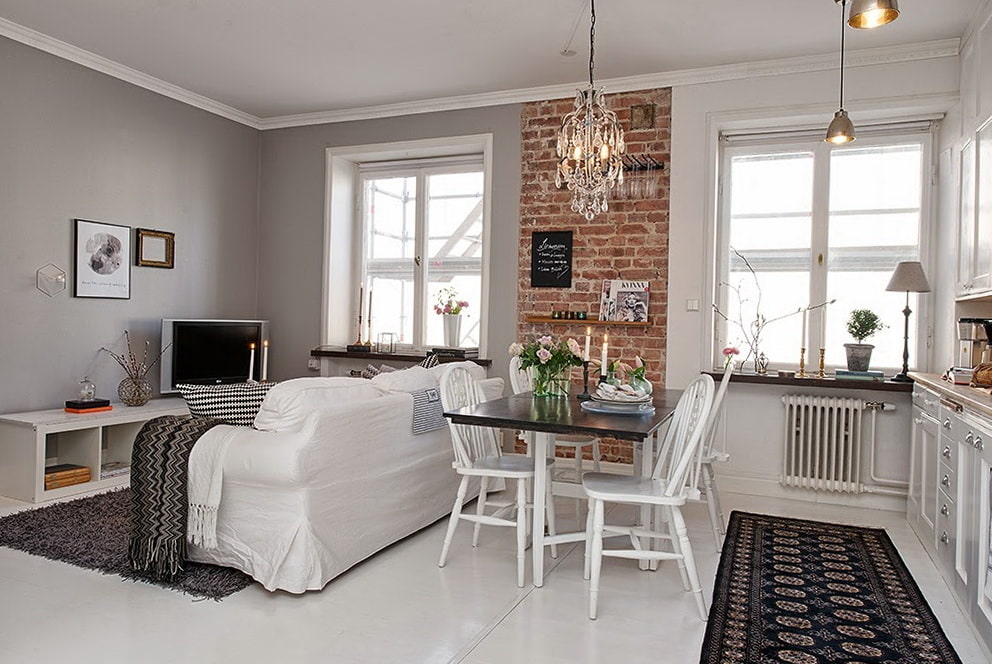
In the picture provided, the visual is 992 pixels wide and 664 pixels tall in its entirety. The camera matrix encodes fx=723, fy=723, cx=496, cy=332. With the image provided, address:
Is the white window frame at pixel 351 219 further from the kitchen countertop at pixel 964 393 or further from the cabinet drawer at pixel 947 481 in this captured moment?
the cabinet drawer at pixel 947 481

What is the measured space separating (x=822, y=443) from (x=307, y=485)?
3515 mm

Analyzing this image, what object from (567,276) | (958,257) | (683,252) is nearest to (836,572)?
(958,257)

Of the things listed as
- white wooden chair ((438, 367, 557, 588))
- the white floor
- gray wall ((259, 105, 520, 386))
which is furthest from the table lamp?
gray wall ((259, 105, 520, 386))

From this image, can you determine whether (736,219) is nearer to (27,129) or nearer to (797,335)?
(797,335)

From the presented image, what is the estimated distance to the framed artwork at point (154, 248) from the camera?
5.53 metres

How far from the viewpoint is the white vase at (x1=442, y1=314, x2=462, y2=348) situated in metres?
6.04

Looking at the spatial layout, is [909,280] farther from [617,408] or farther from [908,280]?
[617,408]

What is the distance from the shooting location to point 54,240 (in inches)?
193

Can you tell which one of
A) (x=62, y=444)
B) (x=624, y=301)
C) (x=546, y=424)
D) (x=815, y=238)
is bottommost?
(x=62, y=444)

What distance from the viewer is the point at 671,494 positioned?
9.72 feet

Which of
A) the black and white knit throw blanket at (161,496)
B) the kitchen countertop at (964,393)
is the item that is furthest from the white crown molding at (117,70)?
the kitchen countertop at (964,393)

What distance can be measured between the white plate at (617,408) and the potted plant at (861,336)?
6.59 feet

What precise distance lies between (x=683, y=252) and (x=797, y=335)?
995mm

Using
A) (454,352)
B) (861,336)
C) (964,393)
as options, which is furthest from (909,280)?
(454,352)
